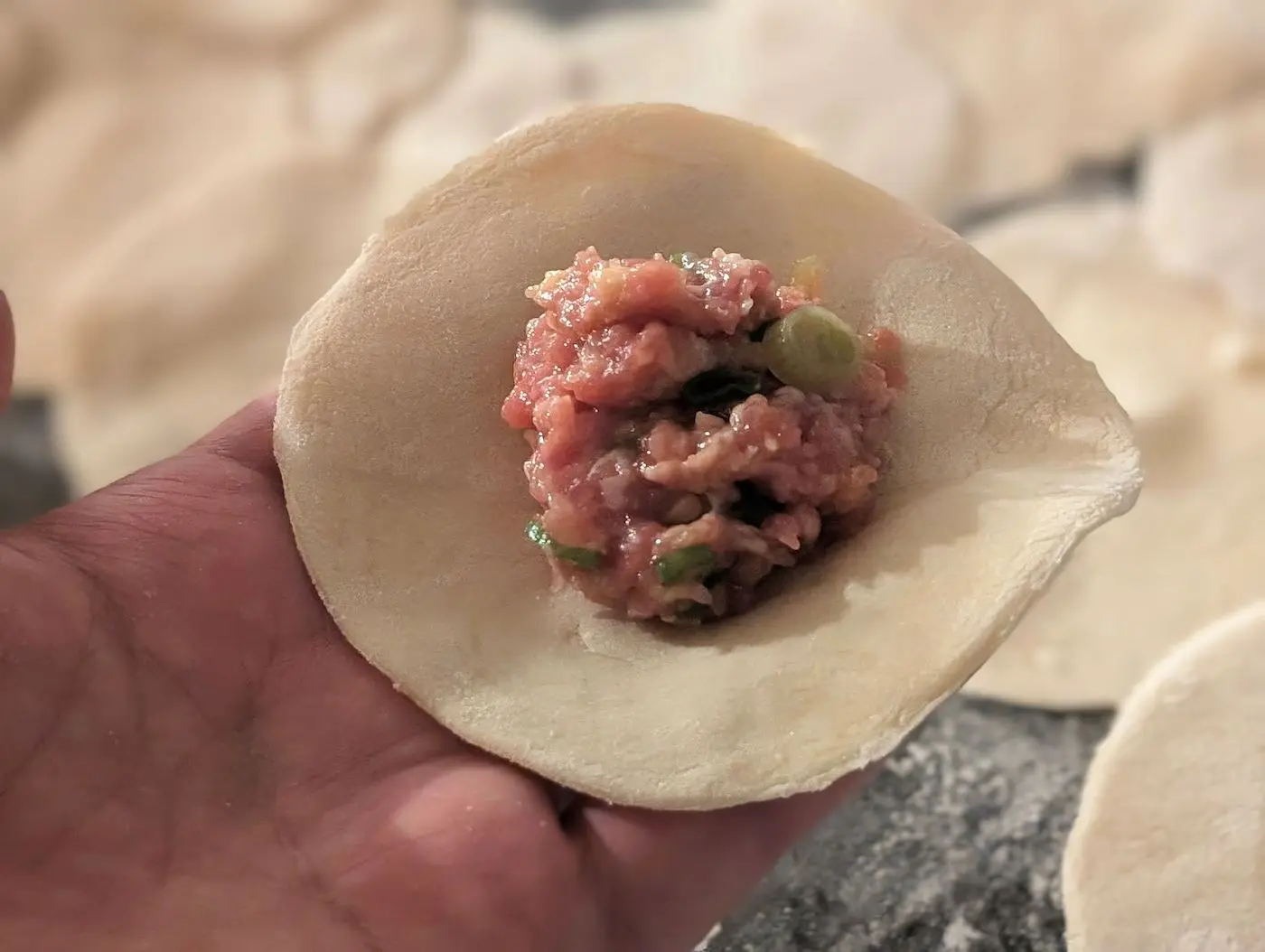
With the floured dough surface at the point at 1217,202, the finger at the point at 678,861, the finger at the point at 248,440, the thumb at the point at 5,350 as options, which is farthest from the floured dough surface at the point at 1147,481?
the thumb at the point at 5,350

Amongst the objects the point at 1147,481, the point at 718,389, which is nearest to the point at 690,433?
the point at 718,389

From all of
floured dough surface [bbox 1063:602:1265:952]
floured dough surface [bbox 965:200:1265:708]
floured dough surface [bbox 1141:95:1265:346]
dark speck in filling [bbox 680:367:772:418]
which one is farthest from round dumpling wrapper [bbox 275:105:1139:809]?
floured dough surface [bbox 1141:95:1265:346]

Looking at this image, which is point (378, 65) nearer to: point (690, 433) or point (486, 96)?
point (486, 96)

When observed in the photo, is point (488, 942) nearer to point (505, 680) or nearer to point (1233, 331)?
point (505, 680)

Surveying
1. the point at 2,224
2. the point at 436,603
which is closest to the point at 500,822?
the point at 436,603

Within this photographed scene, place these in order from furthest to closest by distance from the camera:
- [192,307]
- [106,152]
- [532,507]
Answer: [106,152]
[192,307]
[532,507]

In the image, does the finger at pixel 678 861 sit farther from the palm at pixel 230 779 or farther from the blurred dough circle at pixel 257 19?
the blurred dough circle at pixel 257 19

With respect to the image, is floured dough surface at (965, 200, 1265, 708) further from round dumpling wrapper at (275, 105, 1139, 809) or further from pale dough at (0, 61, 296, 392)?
pale dough at (0, 61, 296, 392)
